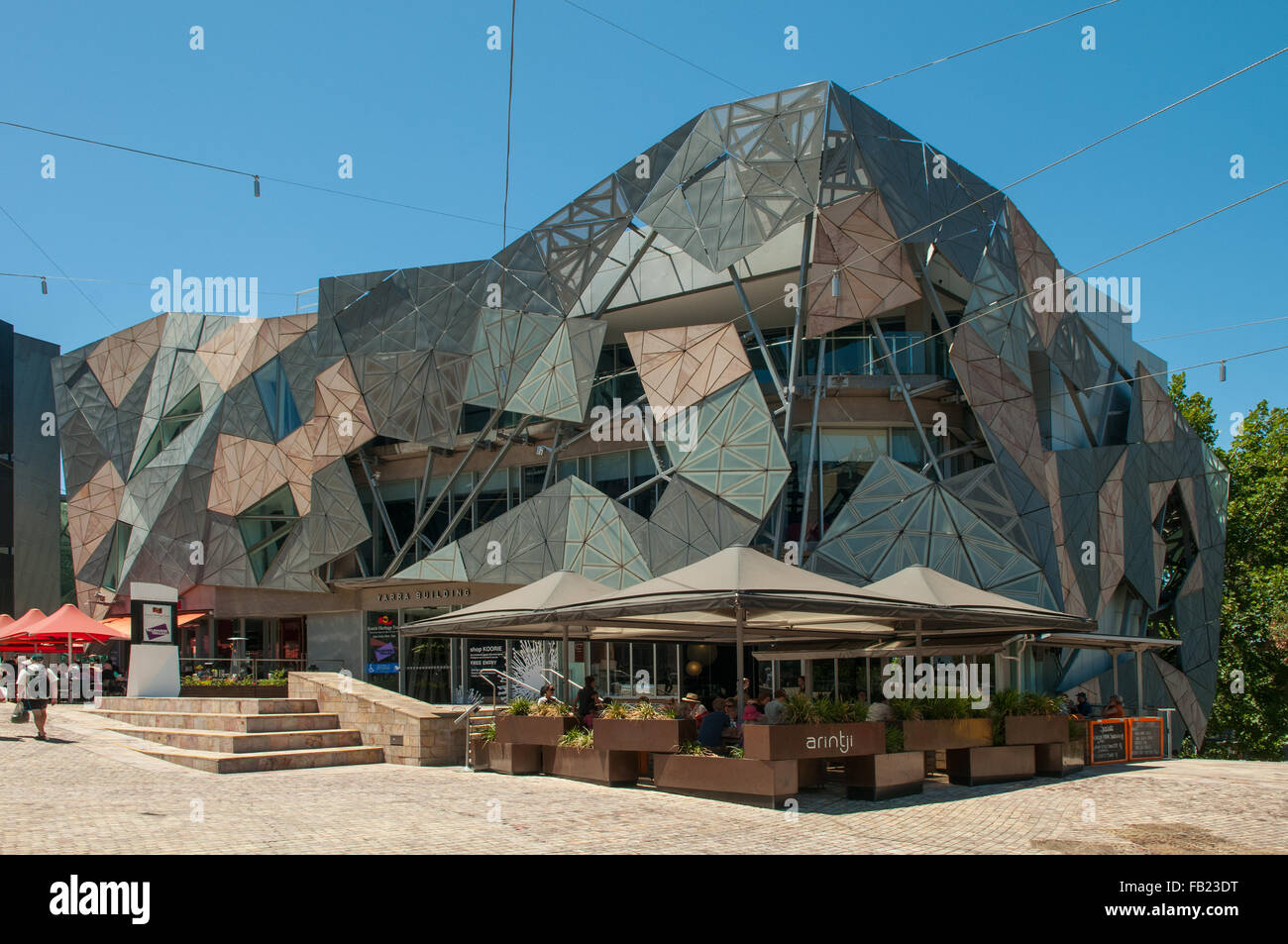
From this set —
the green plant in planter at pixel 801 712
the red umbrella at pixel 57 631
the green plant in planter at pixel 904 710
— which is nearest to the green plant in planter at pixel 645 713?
the green plant in planter at pixel 801 712

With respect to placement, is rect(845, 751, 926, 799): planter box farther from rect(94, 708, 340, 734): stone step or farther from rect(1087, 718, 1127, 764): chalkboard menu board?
rect(94, 708, 340, 734): stone step

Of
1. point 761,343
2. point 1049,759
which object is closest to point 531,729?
point 1049,759

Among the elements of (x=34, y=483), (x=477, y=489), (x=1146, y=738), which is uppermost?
(x=34, y=483)

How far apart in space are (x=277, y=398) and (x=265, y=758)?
2142 cm

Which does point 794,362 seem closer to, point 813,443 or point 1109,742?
point 813,443

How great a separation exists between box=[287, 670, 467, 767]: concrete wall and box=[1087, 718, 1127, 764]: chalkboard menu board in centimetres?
1100

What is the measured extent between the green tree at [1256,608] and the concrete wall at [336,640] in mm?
30374

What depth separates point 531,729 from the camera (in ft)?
57.5

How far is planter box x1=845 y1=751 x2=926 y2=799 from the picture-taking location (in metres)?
14.4

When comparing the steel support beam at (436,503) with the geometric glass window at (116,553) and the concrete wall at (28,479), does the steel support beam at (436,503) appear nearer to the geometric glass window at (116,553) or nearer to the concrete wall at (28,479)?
the geometric glass window at (116,553)

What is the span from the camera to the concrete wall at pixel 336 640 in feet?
118
